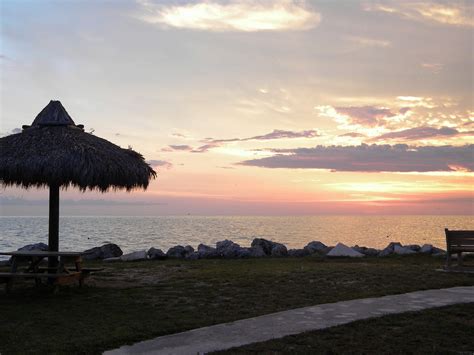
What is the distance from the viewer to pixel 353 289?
10.6m

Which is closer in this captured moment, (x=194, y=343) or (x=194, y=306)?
(x=194, y=343)

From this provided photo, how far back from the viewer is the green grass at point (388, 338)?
602 centimetres

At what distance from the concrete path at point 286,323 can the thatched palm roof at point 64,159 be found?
5.17 meters

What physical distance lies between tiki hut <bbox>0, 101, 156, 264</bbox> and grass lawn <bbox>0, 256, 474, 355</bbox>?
2233mm

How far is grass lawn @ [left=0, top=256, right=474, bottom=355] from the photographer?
7.21 m

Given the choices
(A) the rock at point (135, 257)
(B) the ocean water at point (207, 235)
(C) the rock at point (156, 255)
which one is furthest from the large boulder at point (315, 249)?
(B) the ocean water at point (207, 235)

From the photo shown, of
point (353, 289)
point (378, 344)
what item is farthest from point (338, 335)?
point (353, 289)

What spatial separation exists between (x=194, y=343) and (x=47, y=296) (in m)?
5.12

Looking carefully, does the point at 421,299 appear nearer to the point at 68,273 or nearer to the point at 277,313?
the point at 277,313

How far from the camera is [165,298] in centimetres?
1009

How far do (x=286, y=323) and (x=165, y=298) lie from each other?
3438mm

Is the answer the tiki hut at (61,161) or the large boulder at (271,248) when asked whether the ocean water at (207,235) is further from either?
the tiki hut at (61,161)

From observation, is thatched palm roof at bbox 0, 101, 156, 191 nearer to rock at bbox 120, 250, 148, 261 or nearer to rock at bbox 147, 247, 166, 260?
rock at bbox 120, 250, 148, 261

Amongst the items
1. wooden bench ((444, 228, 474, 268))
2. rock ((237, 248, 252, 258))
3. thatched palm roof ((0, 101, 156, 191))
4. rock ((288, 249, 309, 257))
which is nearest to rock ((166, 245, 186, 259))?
rock ((237, 248, 252, 258))
